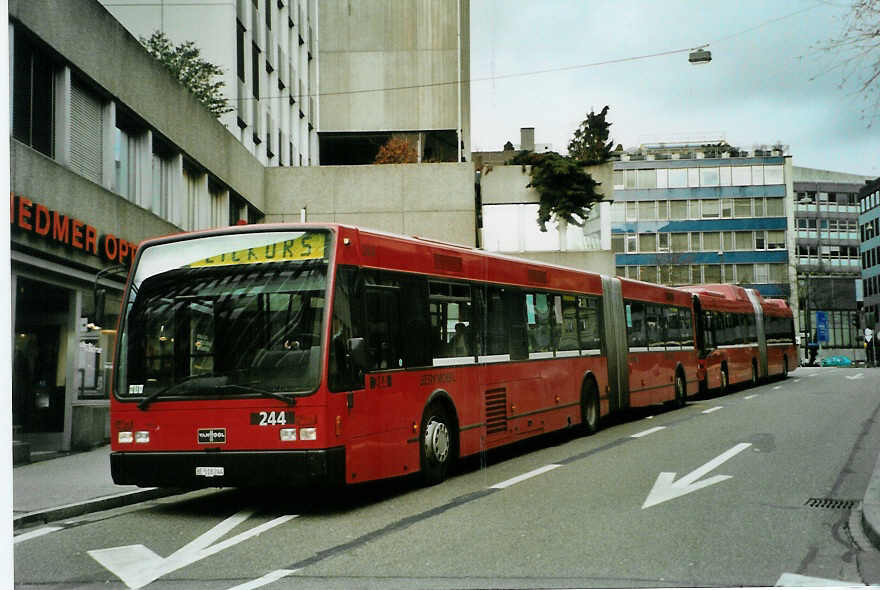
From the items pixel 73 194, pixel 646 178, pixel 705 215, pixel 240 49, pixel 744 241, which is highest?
pixel 240 49

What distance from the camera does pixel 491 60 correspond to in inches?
413

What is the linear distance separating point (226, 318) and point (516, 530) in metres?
3.32

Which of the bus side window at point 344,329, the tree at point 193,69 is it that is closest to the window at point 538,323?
the bus side window at point 344,329

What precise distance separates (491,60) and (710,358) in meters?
19.1

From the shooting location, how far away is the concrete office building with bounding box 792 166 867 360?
989 cm

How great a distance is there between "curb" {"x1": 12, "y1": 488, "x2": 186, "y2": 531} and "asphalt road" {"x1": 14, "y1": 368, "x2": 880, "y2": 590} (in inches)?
9.4

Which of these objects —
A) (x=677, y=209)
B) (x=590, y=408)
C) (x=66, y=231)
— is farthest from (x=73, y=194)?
(x=590, y=408)

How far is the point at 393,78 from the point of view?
2272 cm

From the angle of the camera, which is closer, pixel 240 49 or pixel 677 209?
pixel 677 209

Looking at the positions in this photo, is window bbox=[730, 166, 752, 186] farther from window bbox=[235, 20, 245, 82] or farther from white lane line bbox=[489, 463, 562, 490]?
window bbox=[235, 20, 245, 82]

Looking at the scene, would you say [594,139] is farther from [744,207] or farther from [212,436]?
[212,436]

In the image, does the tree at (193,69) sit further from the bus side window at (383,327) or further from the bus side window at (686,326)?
the bus side window at (686,326)

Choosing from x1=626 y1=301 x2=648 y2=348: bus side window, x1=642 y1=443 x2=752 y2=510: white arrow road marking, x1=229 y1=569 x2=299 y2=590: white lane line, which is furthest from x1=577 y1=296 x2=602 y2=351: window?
x1=229 y1=569 x2=299 y2=590: white lane line

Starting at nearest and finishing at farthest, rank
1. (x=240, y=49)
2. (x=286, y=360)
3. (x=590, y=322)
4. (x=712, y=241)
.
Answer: (x=286, y=360) < (x=712, y=241) < (x=590, y=322) < (x=240, y=49)
